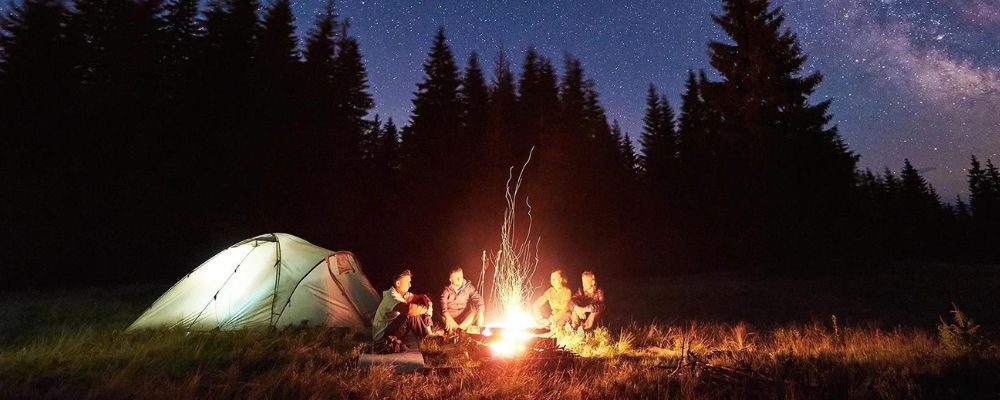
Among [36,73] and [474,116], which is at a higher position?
[474,116]

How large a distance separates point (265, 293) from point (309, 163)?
14204 mm

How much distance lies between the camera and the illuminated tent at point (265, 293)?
351 inches

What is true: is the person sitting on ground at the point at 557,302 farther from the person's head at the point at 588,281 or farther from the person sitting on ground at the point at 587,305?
the person's head at the point at 588,281

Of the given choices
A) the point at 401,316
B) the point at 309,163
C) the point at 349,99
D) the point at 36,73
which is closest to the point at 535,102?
the point at 349,99

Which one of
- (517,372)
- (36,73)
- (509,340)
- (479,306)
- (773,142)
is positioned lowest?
(517,372)

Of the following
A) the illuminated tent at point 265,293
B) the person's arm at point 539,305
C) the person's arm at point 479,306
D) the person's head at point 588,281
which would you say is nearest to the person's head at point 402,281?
the person's arm at point 479,306

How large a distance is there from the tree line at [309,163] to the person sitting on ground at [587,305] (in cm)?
1171

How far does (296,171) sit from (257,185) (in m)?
1.81

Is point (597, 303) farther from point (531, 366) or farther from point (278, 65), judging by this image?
point (278, 65)

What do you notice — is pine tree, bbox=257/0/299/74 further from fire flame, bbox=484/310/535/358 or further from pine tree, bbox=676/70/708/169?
pine tree, bbox=676/70/708/169

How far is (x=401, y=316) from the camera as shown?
7523mm

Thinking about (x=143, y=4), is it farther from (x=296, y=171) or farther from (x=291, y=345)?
(x=291, y=345)

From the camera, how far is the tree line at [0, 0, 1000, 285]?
1712 centimetres

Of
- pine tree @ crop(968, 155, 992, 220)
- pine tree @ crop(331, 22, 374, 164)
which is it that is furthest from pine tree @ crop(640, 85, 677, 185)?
pine tree @ crop(968, 155, 992, 220)
